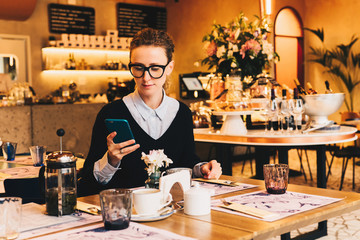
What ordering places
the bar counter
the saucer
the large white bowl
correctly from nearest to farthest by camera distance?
the saucer < the large white bowl < the bar counter

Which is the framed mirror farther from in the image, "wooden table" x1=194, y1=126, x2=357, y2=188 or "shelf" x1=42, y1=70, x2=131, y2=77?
"wooden table" x1=194, y1=126, x2=357, y2=188

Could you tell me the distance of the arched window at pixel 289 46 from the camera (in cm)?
892

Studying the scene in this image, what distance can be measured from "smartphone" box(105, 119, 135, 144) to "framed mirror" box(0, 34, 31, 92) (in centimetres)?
734

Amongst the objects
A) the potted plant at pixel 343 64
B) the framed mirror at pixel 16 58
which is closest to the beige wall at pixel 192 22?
the potted plant at pixel 343 64

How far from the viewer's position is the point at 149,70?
1839mm

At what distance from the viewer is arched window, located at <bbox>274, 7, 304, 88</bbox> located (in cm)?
892

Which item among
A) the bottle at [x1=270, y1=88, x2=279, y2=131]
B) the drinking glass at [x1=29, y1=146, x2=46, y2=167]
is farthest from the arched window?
the drinking glass at [x1=29, y1=146, x2=46, y2=167]

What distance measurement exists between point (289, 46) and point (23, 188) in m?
7.79

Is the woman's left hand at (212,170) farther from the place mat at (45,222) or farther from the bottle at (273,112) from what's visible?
the bottle at (273,112)

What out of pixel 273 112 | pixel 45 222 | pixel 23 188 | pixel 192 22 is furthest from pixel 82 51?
pixel 45 222

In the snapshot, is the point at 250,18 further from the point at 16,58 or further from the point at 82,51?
the point at 16,58

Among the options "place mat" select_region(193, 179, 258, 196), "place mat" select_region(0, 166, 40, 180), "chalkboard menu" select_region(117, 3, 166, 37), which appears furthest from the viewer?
"chalkboard menu" select_region(117, 3, 166, 37)

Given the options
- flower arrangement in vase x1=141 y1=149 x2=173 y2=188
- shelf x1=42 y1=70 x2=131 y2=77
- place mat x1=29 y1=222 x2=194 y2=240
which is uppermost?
shelf x1=42 y1=70 x2=131 y2=77

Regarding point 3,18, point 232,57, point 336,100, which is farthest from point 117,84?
point 336,100
